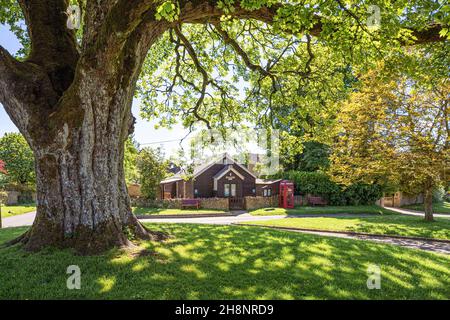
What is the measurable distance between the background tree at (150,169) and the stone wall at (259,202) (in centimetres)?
944

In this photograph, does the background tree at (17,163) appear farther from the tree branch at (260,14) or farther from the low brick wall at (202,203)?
the tree branch at (260,14)

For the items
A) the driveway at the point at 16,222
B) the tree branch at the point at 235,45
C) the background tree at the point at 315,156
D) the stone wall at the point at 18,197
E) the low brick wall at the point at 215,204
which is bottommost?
the driveway at the point at 16,222

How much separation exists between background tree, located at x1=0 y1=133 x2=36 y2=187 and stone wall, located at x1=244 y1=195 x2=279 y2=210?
30.4 m

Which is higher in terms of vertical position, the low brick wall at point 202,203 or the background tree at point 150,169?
the background tree at point 150,169

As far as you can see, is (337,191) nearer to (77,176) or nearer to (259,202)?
(259,202)

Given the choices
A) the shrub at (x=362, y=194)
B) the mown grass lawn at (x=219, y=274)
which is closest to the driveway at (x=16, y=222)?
the mown grass lawn at (x=219, y=274)

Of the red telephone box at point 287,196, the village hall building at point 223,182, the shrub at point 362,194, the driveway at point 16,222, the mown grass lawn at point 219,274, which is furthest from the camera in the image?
the village hall building at point 223,182

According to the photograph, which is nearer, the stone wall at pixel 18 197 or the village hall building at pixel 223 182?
the village hall building at pixel 223 182

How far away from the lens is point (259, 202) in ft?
107

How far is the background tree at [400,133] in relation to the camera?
650 inches

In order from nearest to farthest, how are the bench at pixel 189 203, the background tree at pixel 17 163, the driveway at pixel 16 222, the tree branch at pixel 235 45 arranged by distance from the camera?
the tree branch at pixel 235 45 → the driveway at pixel 16 222 → the bench at pixel 189 203 → the background tree at pixel 17 163

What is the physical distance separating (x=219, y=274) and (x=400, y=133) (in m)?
16.0

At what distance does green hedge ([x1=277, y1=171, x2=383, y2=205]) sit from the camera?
32.7 meters

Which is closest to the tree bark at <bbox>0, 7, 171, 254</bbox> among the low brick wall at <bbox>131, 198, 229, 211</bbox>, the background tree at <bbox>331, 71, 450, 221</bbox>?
the background tree at <bbox>331, 71, 450, 221</bbox>
